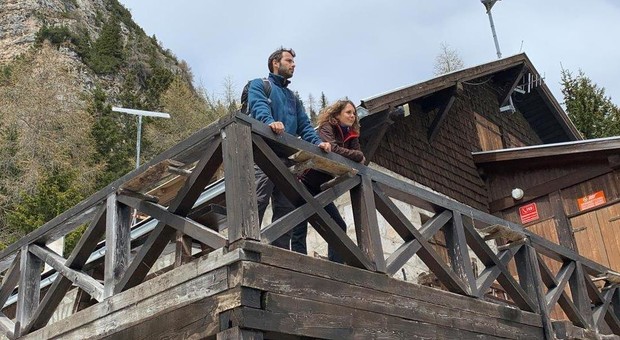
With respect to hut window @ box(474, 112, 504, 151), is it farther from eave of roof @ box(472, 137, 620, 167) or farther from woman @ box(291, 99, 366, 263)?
woman @ box(291, 99, 366, 263)

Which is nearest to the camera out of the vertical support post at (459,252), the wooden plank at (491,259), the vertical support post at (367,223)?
the vertical support post at (367,223)

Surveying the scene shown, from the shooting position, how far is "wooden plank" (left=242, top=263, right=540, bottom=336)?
12.3 feet

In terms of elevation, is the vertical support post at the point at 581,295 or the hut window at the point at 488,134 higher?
the hut window at the point at 488,134

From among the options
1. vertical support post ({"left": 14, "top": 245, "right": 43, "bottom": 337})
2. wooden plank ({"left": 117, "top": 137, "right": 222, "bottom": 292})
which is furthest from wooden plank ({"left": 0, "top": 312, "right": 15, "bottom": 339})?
wooden plank ({"left": 117, "top": 137, "right": 222, "bottom": 292})

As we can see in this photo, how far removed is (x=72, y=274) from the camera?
4773mm

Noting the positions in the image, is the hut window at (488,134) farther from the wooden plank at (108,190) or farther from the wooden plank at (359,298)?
the wooden plank at (108,190)

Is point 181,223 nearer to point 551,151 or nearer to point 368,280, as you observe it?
point 368,280

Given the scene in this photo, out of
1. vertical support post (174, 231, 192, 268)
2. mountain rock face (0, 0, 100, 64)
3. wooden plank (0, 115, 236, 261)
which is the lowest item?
vertical support post (174, 231, 192, 268)

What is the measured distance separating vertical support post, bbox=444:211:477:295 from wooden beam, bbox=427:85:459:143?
6813 millimetres

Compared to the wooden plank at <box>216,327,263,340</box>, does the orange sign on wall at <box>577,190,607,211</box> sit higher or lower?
higher

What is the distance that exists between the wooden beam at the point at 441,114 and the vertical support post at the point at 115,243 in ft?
27.8

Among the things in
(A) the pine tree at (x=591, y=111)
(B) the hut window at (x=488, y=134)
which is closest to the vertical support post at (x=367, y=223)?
(B) the hut window at (x=488, y=134)

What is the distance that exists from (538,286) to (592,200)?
659 cm

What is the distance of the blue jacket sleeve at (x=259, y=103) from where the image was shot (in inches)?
180
